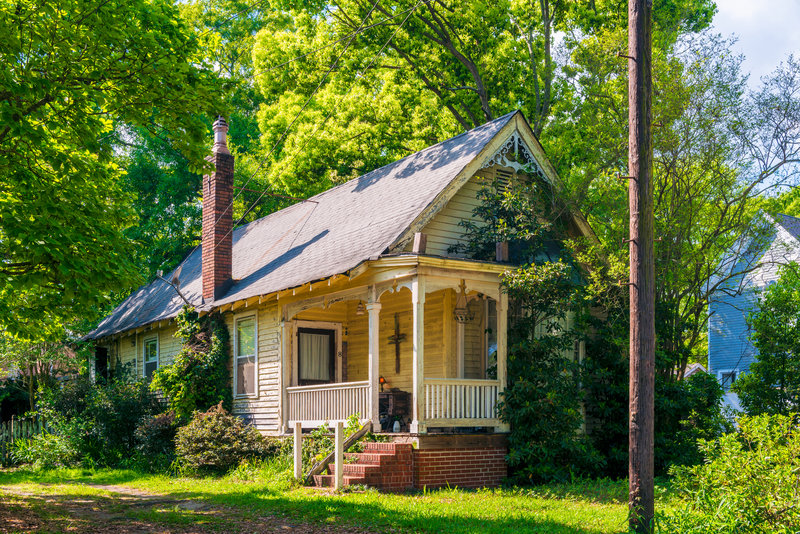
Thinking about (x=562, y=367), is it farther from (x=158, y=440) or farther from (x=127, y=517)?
(x=158, y=440)

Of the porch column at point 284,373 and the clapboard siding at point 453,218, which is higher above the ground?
the clapboard siding at point 453,218

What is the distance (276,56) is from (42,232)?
21.2 meters

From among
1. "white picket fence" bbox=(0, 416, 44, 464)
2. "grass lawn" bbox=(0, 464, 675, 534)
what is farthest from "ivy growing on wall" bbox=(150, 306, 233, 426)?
"white picket fence" bbox=(0, 416, 44, 464)

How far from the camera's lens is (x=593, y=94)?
55.9 feet

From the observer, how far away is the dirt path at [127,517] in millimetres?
10211

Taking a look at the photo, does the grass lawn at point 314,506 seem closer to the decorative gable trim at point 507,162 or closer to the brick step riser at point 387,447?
the brick step riser at point 387,447

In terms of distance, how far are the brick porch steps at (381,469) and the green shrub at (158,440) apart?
609cm

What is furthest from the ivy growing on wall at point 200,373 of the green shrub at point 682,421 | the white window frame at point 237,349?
the green shrub at point 682,421

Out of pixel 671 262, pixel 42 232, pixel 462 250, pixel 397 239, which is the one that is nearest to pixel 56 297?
pixel 42 232

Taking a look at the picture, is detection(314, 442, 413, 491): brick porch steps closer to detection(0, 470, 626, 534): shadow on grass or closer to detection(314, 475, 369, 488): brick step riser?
detection(314, 475, 369, 488): brick step riser

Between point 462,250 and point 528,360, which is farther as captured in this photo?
point 462,250

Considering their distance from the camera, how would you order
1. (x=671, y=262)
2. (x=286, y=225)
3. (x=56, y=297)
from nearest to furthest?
(x=56, y=297) < (x=671, y=262) < (x=286, y=225)

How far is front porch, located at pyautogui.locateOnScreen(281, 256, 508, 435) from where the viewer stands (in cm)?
1422

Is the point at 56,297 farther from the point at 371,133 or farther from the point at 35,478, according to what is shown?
the point at 371,133
